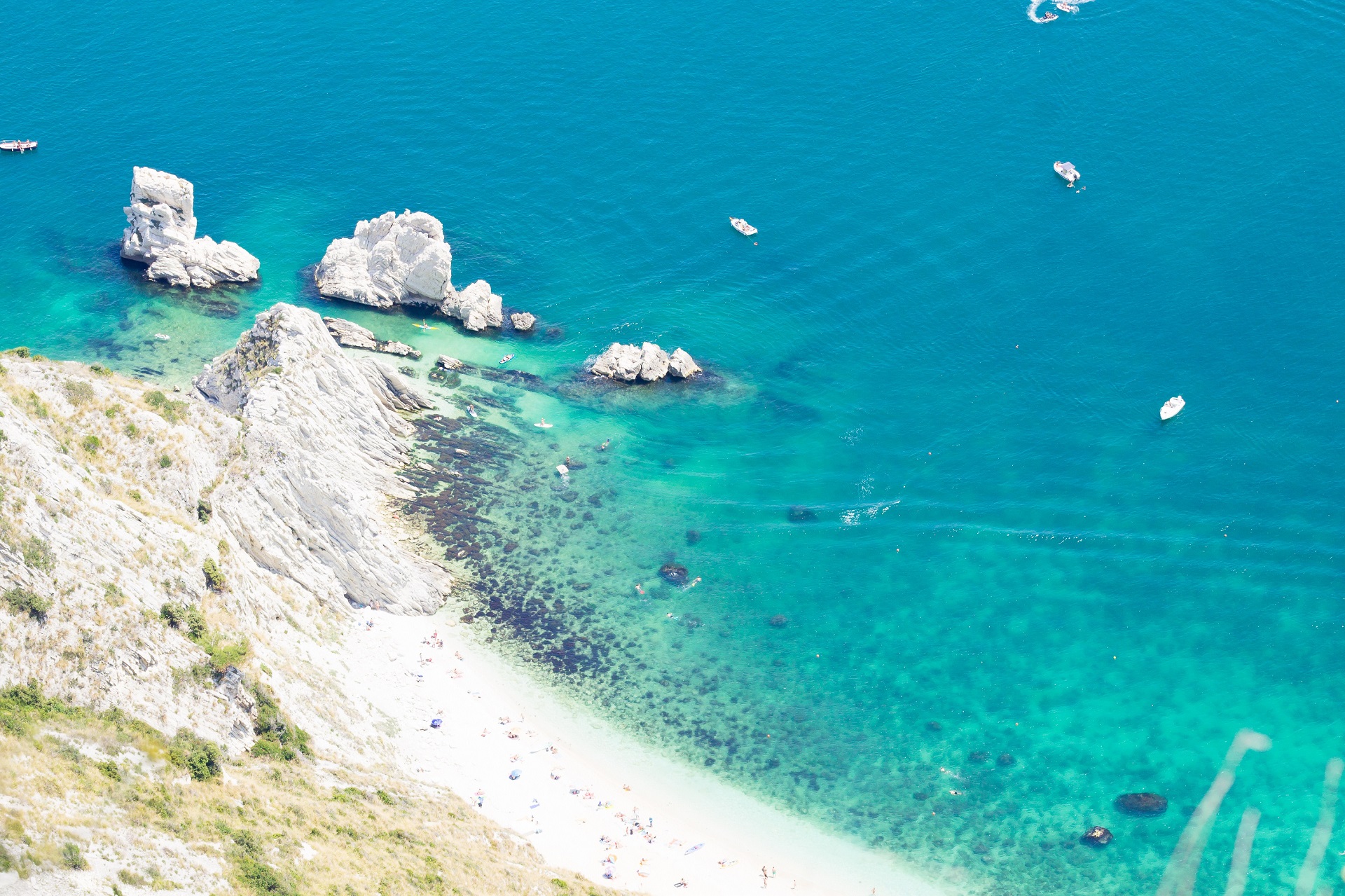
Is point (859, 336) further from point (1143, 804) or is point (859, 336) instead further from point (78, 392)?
point (78, 392)

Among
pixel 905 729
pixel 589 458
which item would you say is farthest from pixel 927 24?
pixel 905 729

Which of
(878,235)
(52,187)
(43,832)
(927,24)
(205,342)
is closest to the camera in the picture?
(43,832)

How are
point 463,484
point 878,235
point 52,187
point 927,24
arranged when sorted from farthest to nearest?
1. point 927,24
2. point 52,187
3. point 878,235
4. point 463,484

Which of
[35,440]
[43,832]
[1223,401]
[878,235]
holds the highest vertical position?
[35,440]

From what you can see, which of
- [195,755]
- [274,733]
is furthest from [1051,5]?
[195,755]

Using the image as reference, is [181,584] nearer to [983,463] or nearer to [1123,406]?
[983,463]

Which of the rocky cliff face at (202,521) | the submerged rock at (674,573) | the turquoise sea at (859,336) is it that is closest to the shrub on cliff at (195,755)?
the rocky cliff face at (202,521)

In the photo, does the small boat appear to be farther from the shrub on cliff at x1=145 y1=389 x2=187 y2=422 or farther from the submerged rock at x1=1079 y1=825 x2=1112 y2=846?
the submerged rock at x1=1079 y1=825 x2=1112 y2=846

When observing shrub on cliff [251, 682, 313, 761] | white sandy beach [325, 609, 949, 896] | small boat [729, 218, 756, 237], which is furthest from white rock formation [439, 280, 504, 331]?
shrub on cliff [251, 682, 313, 761]
